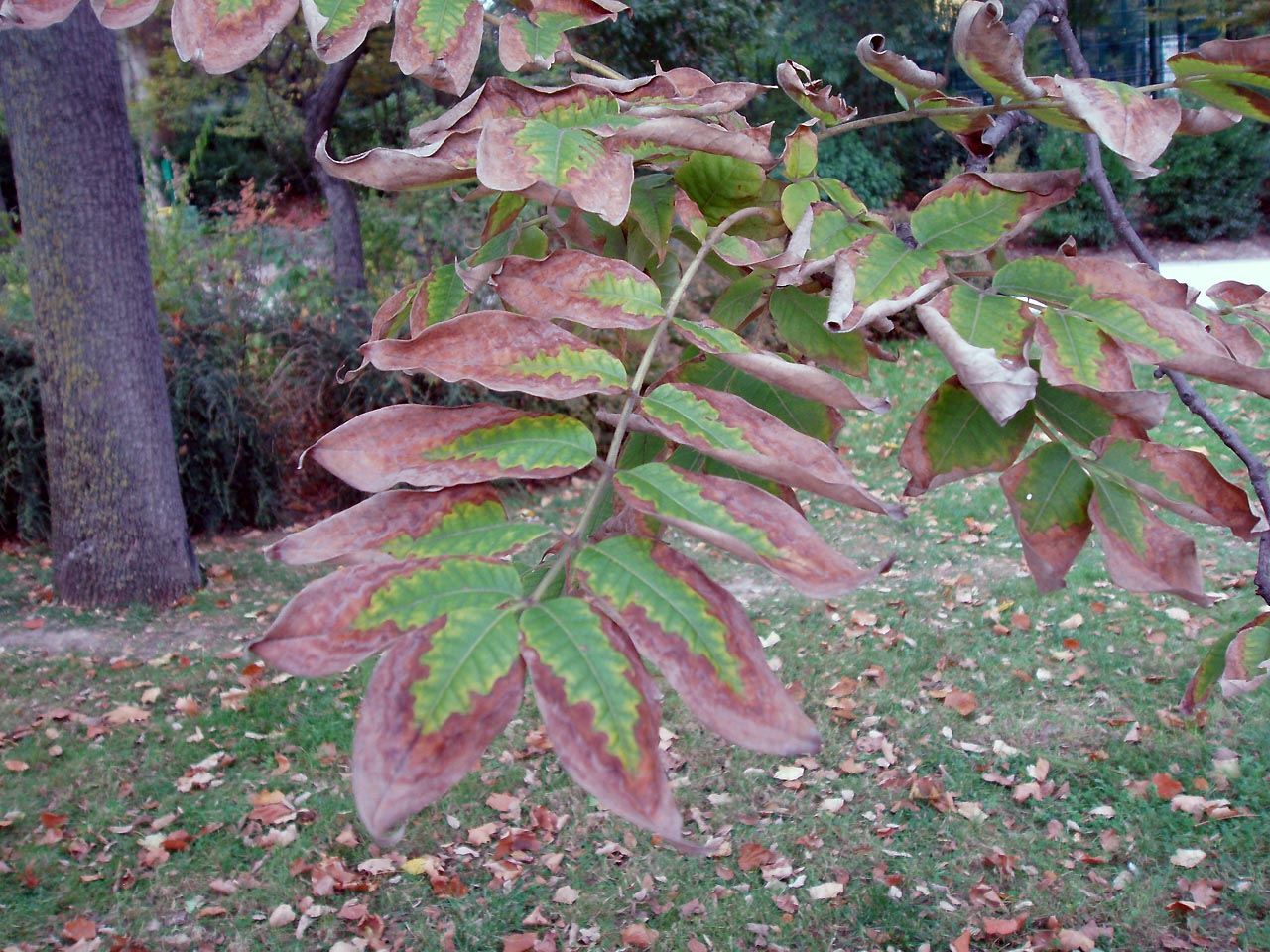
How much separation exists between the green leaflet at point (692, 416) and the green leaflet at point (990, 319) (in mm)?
261

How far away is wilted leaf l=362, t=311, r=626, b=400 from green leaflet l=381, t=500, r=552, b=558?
0.10 m

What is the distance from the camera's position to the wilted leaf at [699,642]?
64cm

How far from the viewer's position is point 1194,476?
0.96m

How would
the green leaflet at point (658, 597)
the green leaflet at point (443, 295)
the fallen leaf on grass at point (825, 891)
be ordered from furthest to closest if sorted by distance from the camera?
the fallen leaf on grass at point (825, 891), the green leaflet at point (443, 295), the green leaflet at point (658, 597)

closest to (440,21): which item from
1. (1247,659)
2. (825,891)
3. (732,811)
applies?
(1247,659)

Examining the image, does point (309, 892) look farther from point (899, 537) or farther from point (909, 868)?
point (899, 537)

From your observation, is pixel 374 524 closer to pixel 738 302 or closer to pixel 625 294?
pixel 625 294

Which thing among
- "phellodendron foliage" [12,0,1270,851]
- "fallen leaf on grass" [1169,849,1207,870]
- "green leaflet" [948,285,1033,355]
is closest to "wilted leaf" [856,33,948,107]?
"phellodendron foliage" [12,0,1270,851]

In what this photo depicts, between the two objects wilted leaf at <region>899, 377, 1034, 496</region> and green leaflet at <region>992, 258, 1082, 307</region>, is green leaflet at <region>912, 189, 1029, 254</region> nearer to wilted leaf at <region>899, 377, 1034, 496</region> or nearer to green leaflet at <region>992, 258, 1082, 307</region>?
green leaflet at <region>992, 258, 1082, 307</region>

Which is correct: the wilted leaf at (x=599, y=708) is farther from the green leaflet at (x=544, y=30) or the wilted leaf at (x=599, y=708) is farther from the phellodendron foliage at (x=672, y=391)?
the green leaflet at (x=544, y=30)

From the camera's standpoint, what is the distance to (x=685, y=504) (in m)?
0.77

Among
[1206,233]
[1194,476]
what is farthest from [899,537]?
[1206,233]

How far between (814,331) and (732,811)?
11.8ft

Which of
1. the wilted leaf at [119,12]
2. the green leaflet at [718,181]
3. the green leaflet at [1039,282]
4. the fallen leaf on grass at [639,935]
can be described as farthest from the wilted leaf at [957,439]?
the fallen leaf on grass at [639,935]
